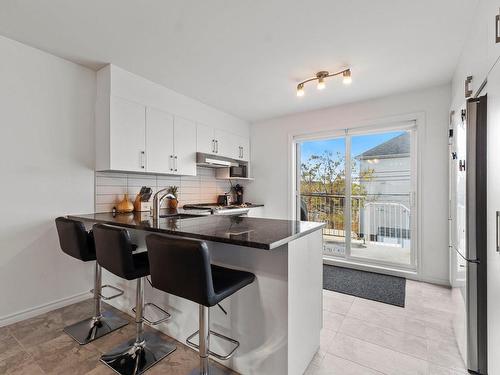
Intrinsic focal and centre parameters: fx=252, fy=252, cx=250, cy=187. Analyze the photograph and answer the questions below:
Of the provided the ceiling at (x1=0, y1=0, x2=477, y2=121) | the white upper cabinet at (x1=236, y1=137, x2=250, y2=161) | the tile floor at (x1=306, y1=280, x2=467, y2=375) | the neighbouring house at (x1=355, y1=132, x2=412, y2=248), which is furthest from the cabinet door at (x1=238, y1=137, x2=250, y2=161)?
the tile floor at (x1=306, y1=280, x2=467, y2=375)

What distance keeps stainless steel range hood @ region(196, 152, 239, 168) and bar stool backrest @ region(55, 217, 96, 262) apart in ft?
5.98

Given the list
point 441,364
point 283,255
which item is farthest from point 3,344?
point 441,364

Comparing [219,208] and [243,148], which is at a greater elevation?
[243,148]

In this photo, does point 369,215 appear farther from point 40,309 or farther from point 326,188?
point 40,309

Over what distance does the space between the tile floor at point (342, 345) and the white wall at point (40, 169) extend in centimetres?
29

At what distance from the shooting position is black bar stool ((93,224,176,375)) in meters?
1.50

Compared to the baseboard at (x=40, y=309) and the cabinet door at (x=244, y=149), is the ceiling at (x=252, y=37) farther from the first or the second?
the baseboard at (x=40, y=309)

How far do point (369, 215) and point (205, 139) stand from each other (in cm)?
265

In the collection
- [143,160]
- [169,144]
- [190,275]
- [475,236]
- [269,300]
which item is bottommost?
[269,300]

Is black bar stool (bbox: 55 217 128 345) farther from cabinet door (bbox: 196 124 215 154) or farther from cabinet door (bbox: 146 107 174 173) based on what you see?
cabinet door (bbox: 196 124 215 154)

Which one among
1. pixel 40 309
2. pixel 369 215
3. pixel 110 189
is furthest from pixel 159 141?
pixel 369 215

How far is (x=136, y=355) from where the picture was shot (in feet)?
5.57

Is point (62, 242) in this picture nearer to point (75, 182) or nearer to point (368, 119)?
point (75, 182)

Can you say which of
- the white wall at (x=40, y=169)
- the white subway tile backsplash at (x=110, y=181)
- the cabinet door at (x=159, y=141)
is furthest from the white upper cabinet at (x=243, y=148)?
the white wall at (x=40, y=169)
